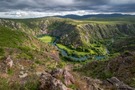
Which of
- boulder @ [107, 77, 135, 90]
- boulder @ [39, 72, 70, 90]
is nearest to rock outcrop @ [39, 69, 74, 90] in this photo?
boulder @ [39, 72, 70, 90]

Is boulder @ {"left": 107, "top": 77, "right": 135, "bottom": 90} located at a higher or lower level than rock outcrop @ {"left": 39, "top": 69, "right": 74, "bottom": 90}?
lower

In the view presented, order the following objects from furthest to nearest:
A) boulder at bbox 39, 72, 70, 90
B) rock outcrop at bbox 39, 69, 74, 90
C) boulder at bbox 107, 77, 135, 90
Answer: boulder at bbox 107, 77, 135, 90 → rock outcrop at bbox 39, 69, 74, 90 → boulder at bbox 39, 72, 70, 90

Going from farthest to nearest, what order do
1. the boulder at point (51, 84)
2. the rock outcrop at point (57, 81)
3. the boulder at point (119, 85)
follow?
the boulder at point (119, 85)
the rock outcrop at point (57, 81)
the boulder at point (51, 84)

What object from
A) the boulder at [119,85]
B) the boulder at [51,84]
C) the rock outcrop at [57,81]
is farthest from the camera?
the boulder at [119,85]

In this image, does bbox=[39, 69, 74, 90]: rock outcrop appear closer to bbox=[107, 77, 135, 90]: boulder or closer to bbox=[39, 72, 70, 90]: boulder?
bbox=[39, 72, 70, 90]: boulder

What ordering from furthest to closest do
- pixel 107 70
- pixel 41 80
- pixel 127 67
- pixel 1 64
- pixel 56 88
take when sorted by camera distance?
pixel 107 70
pixel 127 67
pixel 1 64
pixel 41 80
pixel 56 88

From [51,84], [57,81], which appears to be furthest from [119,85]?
[51,84]

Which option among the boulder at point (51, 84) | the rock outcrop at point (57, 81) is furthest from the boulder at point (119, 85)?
the boulder at point (51, 84)

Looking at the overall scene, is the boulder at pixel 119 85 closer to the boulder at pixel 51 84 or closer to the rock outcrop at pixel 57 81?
the rock outcrop at pixel 57 81

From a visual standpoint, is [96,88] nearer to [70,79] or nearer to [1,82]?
[70,79]

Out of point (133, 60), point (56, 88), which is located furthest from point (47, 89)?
point (133, 60)

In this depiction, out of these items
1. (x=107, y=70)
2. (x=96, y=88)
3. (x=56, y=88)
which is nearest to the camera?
(x=56, y=88)
